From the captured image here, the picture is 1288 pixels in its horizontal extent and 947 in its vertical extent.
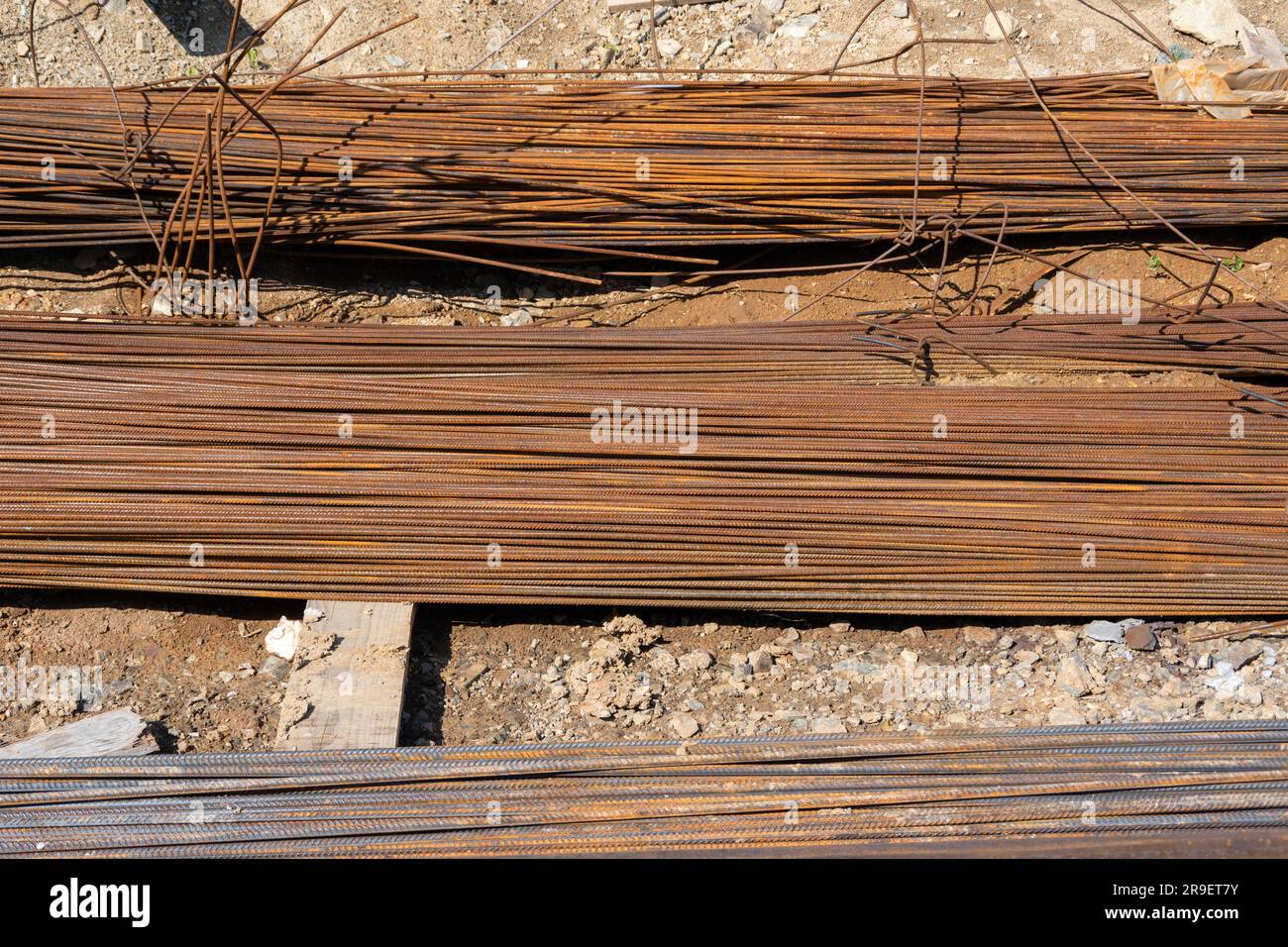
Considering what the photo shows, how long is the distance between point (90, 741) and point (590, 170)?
260 cm

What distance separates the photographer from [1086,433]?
3.37 metres

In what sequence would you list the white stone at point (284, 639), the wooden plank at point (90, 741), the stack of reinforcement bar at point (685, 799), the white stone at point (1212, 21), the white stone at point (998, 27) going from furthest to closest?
1. the white stone at point (998, 27)
2. the white stone at point (1212, 21)
3. the white stone at point (284, 639)
4. the wooden plank at point (90, 741)
5. the stack of reinforcement bar at point (685, 799)

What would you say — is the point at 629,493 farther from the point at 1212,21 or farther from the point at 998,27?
the point at 1212,21

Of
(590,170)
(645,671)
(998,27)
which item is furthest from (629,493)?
(998,27)

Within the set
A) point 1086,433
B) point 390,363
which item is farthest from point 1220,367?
point 390,363

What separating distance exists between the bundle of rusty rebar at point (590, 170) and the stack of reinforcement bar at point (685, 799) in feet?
6.73

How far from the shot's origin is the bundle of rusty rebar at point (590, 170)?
4031 millimetres

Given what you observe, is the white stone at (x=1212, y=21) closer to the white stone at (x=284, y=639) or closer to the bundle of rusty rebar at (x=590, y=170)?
the bundle of rusty rebar at (x=590, y=170)

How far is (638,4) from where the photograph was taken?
4918 mm

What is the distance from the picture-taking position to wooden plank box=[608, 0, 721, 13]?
16.1 ft

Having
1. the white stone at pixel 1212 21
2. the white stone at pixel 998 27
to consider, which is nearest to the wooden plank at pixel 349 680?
the white stone at pixel 998 27

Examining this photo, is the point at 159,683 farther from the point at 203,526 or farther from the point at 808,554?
the point at 808,554

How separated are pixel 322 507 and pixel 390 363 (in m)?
0.59

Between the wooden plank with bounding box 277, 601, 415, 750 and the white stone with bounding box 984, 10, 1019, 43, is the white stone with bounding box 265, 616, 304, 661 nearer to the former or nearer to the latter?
the wooden plank with bounding box 277, 601, 415, 750
